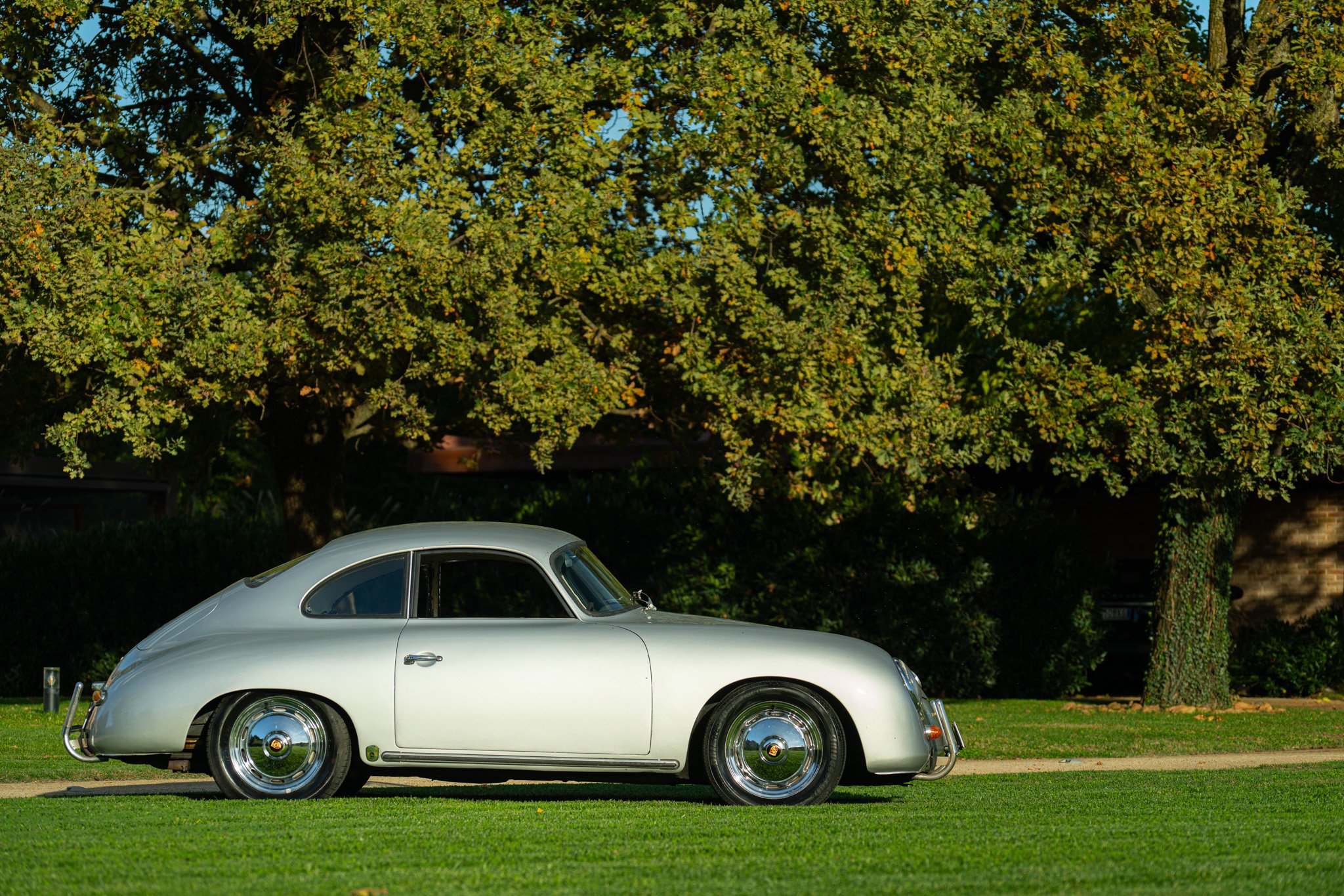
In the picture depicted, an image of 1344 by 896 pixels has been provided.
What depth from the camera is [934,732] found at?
818 centimetres

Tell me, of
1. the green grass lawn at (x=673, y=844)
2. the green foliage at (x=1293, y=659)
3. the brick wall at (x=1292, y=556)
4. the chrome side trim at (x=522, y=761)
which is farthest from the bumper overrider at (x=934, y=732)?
the brick wall at (x=1292, y=556)

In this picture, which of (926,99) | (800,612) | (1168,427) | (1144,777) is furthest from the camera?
(800,612)

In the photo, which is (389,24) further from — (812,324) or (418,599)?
(418,599)

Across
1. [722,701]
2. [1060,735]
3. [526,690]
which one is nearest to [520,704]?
[526,690]

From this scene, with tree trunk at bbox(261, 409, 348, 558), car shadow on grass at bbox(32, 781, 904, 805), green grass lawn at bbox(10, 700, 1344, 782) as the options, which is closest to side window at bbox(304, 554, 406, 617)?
car shadow on grass at bbox(32, 781, 904, 805)

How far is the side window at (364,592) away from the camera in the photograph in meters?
8.49

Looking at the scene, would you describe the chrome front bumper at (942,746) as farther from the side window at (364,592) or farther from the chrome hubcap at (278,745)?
the chrome hubcap at (278,745)

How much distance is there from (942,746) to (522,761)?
2.14m

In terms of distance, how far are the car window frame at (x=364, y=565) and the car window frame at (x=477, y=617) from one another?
0.01m

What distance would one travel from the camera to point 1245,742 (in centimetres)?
1423

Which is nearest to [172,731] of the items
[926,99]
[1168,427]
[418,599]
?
[418,599]

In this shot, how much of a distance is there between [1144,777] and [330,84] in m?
8.98

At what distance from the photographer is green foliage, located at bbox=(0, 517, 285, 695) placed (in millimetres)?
20656

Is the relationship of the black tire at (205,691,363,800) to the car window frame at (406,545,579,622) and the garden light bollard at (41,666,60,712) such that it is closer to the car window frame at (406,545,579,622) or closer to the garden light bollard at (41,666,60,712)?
the car window frame at (406,545,579,622)
